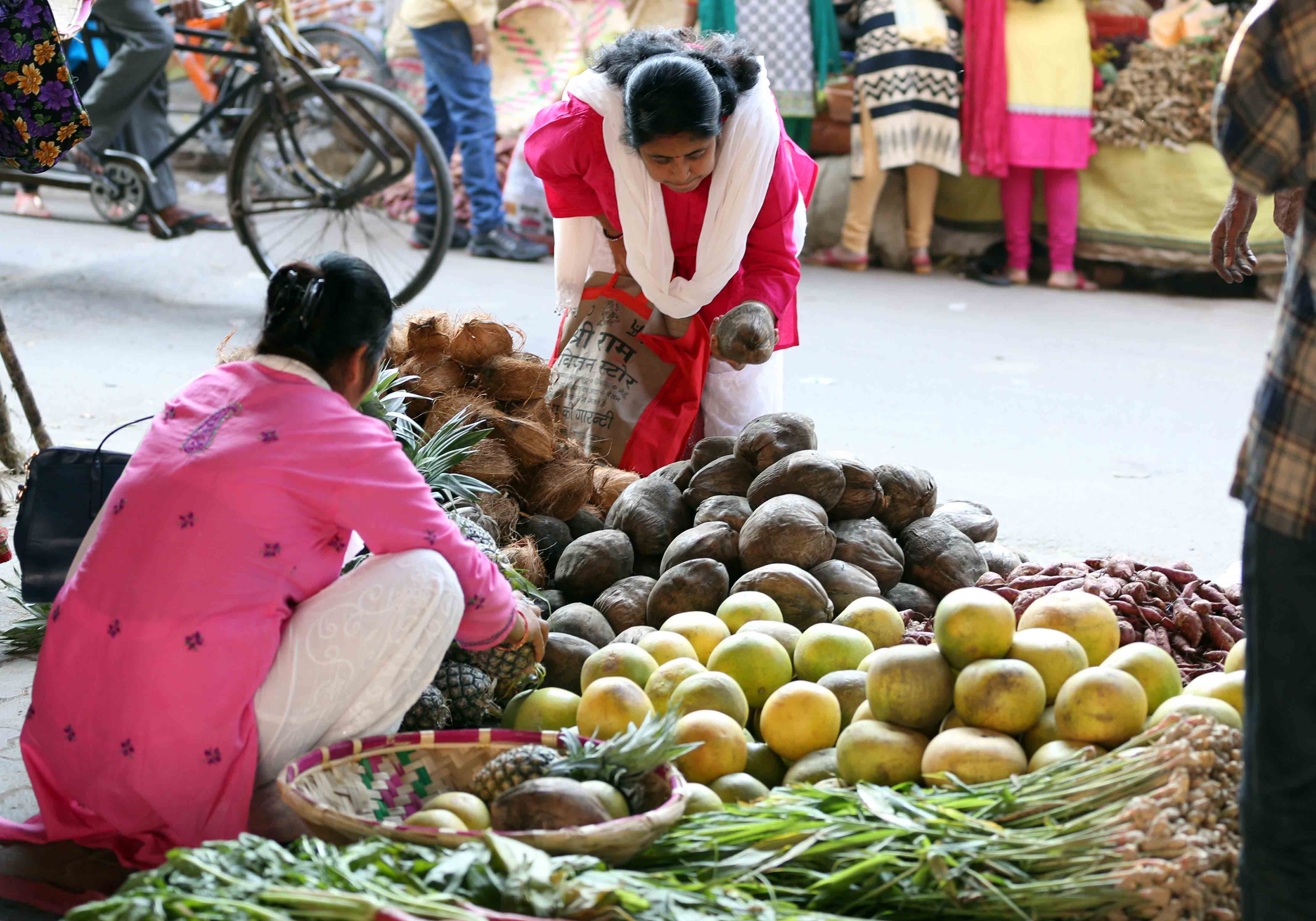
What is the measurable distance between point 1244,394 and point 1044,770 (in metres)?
4.65

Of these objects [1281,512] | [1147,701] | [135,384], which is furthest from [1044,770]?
[135,384]

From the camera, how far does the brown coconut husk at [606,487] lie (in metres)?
→ 3.52

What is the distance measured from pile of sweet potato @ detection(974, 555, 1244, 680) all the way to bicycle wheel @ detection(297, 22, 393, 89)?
7699mm

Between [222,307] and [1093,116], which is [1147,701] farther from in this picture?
[1093,116]

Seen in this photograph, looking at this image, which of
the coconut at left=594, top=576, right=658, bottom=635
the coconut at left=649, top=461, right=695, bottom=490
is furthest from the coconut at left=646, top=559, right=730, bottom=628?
the coconut at left=649, top=461, right=695, bottom=490

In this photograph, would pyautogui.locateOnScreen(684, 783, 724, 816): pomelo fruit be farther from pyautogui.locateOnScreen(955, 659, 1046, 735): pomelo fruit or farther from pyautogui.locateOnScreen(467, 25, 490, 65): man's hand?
pyautogui.locateOnScreen(467, 25, 490, 65): man's hand

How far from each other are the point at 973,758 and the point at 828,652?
1.74 ft

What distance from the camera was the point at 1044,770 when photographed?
1821 millimetres

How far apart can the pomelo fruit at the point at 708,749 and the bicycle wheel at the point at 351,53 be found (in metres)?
8.08

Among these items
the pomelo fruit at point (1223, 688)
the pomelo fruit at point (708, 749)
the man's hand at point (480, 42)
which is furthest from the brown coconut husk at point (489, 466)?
the man's hand at point (480, 42)

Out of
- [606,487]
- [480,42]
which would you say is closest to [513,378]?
[606,487]

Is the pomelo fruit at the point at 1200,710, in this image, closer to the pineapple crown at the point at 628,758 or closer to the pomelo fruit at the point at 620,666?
the pineapple crown at the point at 628,758

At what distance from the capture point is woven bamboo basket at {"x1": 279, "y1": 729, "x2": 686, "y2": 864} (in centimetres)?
169

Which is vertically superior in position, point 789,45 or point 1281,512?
point 789,45
